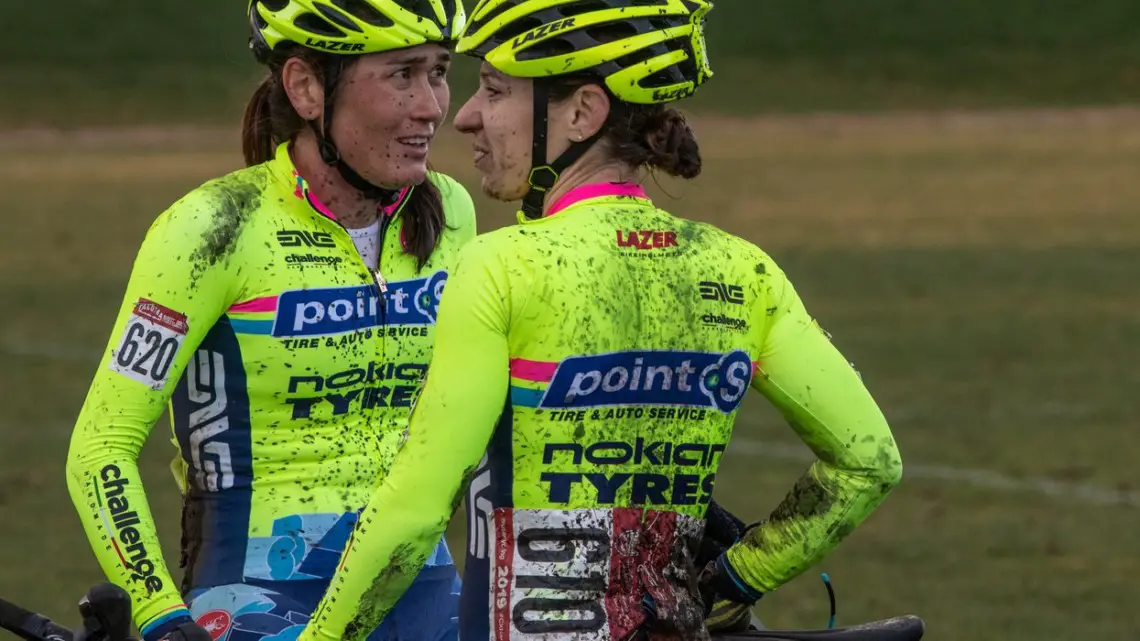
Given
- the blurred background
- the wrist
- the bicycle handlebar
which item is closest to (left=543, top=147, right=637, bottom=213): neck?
the wrist

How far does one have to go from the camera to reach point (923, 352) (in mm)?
17484

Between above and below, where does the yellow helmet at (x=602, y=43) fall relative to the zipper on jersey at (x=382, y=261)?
above

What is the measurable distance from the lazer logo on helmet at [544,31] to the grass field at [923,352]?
617mm

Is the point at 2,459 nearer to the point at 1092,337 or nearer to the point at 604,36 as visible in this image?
the point at 1092,337

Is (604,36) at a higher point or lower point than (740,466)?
higher

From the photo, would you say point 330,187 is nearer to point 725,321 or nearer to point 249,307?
point 249,307

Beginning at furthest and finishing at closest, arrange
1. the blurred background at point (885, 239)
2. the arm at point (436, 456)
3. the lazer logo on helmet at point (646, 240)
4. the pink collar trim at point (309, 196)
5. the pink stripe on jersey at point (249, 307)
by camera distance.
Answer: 1. the blurred background at point (885, 239)
2. the pink collar trim at point (309, 196)
3. the pink stripe on jersey at point (249, 307)
4. the lazer logo on helmet at point (646, 240)
5. the arm at point (436, 456)

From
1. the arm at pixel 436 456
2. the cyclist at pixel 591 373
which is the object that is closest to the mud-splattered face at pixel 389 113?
the cyclist at pixel 591 373

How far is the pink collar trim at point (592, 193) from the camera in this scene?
414 cm

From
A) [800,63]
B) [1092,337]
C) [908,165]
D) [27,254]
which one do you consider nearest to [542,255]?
[1092,337]

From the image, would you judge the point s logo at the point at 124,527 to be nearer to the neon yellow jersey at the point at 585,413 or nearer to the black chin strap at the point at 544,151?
the neon yellow jersey at the point at 585,413

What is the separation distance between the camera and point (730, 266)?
4.15 meters

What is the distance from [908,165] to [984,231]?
9.90m

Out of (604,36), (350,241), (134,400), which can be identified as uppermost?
(604,36)
